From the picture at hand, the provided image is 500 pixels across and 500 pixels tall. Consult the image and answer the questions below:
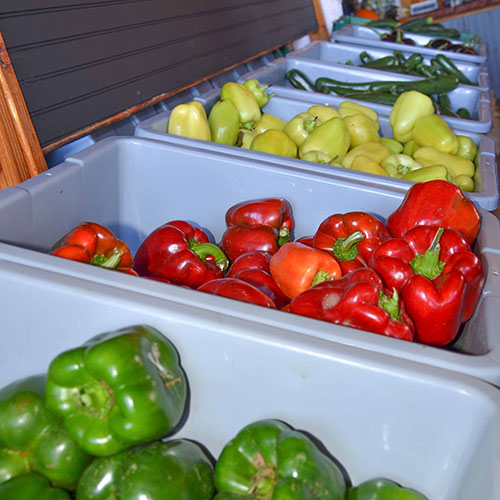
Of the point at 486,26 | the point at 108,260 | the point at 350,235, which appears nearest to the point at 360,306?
the point at 350,235

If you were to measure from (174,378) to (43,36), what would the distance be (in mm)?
1096

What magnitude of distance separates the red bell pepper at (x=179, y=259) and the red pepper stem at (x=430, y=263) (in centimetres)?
46

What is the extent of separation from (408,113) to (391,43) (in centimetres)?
191

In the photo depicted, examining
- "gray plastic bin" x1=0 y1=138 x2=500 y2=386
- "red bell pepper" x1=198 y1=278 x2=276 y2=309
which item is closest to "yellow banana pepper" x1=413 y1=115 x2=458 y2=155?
"gray plastic bin" x1=0 y1=138 x2=500 y2=386

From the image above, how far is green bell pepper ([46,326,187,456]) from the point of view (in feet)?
2.65

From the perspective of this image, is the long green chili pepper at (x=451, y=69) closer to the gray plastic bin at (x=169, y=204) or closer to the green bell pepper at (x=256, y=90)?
the green bell pepper at (x=256, y=90)

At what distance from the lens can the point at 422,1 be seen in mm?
6734

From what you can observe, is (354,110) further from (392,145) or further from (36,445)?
(36,445)

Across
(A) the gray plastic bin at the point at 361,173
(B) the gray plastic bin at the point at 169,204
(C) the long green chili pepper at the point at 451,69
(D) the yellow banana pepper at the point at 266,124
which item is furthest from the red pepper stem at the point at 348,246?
(C) the long green chili pepper at the point at 451,69

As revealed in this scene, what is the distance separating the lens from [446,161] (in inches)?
79.2

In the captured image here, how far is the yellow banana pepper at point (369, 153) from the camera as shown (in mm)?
1980

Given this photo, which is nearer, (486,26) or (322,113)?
(322,113)

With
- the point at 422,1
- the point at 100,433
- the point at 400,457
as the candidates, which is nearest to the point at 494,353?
the point at 400,457

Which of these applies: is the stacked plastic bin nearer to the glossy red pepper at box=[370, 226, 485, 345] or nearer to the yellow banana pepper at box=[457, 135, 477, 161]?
the glossy red pepper at box=[370, 226, 485, 345]
